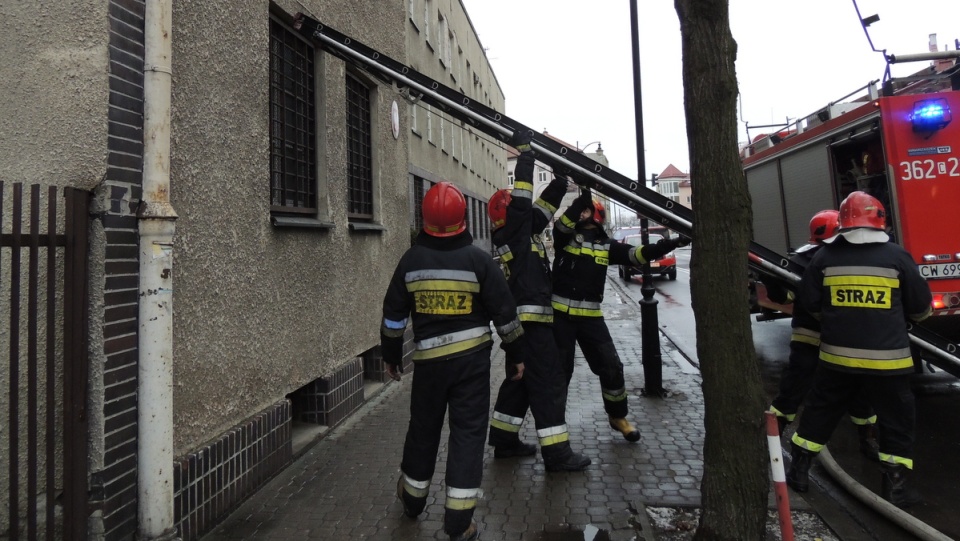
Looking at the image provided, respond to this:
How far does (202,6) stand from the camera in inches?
137

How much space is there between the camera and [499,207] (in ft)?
14.5

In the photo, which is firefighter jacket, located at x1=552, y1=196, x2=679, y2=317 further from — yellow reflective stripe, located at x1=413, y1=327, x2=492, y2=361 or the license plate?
the license plate

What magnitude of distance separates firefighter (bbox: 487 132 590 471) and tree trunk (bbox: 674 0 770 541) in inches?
55.2

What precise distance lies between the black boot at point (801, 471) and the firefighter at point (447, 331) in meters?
2.15

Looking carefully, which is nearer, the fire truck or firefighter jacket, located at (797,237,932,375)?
firefighter jacket, located at (797,237,932,375)

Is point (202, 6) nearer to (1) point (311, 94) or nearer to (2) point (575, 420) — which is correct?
(1) point (311, 94)

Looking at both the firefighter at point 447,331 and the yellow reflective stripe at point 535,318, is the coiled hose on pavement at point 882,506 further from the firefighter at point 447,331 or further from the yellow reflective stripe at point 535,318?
the firefighter at point 447,331

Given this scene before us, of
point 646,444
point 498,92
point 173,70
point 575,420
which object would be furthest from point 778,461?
point 498,92

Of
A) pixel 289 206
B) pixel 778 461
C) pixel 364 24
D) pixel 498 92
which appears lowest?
pixel 778 461

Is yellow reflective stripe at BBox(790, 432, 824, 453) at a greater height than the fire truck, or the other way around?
the fire truck

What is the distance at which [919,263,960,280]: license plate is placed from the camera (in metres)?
5.24

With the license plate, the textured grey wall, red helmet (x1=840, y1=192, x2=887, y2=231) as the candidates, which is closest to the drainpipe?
the textured grey wall

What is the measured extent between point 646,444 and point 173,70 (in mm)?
4126

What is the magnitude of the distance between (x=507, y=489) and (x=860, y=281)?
8.59 ft
